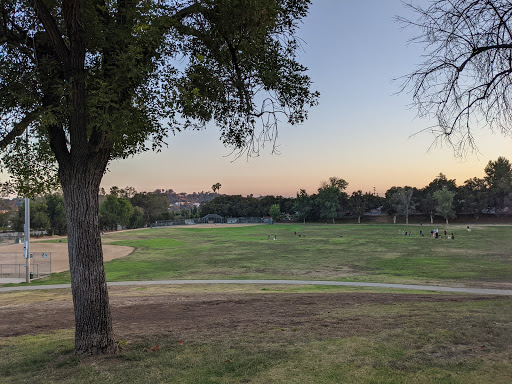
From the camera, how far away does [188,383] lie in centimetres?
549

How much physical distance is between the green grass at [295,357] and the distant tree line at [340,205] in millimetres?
104607

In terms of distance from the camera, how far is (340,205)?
144m

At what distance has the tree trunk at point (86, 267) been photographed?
699cm

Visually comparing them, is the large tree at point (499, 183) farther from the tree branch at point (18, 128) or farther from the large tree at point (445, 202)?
the tree branch at point (18, 128)

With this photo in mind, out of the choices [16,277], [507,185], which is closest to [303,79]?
[16,277]

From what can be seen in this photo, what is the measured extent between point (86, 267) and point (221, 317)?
4.79 m

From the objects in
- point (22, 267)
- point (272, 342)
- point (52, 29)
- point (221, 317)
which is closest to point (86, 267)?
point (272, 342)

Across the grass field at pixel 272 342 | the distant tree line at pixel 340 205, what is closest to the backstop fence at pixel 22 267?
the grass field at pixel 272 342

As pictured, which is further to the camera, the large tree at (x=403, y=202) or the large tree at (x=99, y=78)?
the large tree at (x=403, y=202)

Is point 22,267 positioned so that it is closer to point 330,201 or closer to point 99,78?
point 99,78

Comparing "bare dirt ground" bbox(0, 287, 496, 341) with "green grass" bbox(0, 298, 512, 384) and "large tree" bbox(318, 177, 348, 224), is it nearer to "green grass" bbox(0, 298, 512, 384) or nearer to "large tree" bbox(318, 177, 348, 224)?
"green grass" bbox(0, 298, 512, 384)

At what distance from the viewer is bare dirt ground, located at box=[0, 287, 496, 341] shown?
28.5 ft

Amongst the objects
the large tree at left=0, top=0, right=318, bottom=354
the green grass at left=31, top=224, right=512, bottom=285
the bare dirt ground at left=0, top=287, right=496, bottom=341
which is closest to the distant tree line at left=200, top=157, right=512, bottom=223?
the green grass at left=31, top=224, right=512, bottom=285

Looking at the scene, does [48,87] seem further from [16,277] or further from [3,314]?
[16,277]
